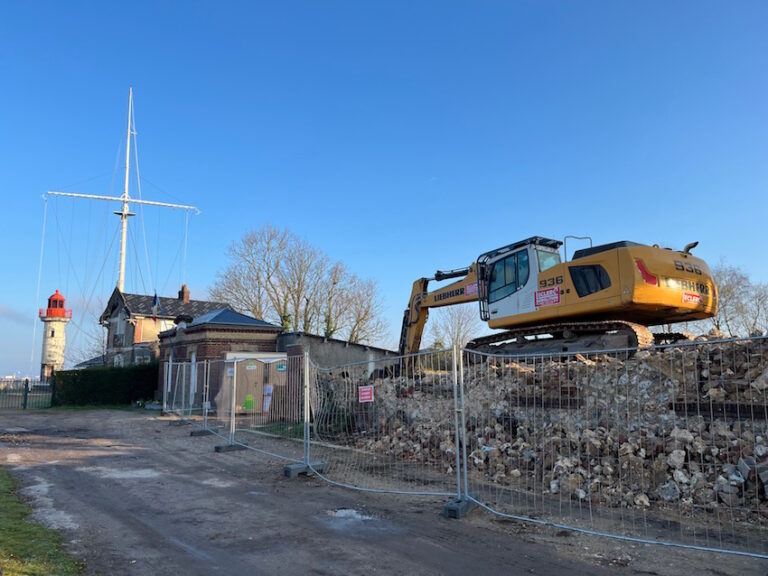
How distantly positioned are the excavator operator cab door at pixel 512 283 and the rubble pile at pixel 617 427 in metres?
4.67

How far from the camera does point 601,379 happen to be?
8.51 m

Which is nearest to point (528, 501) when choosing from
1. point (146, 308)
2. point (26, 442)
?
point (26, 442)

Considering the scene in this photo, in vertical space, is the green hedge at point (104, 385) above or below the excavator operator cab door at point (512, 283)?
below

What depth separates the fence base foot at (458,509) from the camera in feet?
21.7

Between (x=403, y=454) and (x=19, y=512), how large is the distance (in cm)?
655

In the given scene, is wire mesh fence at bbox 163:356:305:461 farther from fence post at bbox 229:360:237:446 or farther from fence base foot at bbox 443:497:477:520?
fence base foot at bbox 443:497:477:520

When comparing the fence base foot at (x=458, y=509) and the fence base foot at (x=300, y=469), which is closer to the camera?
the fence base foot at (x=458, y=509)

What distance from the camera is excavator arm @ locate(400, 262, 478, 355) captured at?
17000mm

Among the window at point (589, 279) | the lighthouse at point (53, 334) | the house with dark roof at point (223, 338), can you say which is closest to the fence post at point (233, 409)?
the window at point (589, 279)

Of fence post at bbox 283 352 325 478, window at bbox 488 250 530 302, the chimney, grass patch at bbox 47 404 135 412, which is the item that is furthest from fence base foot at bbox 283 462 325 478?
the chimney

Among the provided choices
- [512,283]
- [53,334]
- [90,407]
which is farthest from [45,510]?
[53,334]

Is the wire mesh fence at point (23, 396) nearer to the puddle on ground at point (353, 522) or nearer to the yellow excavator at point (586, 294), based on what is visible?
the yellow excavator at point (586, 294)

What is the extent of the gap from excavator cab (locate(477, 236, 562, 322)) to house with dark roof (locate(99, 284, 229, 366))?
26.4m

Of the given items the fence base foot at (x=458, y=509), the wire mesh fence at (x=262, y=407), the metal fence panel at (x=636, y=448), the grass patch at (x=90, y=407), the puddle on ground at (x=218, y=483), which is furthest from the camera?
the grass patch at (x=90, y=407)
